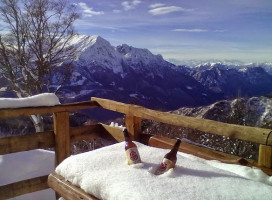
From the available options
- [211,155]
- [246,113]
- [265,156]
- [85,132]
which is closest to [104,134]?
[85,132]

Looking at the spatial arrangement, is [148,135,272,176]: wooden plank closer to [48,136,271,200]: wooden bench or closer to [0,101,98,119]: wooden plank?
[48,136,271,200]: wooden bench

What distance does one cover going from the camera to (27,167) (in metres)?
3.40

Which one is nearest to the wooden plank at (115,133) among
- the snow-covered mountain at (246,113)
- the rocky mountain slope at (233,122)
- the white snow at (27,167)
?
the white snow at (27,167)

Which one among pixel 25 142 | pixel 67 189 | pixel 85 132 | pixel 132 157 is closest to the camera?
pixel 67 189

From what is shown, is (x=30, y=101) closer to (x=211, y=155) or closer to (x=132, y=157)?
(x=132, y=157)

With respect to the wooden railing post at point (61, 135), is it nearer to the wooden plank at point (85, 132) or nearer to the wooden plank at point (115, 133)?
the wooden plank at point (85, 132)

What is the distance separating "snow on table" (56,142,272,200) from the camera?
1.28 meters

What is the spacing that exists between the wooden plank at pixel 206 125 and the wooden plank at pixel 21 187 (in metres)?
1.10

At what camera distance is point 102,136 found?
11.5 feet

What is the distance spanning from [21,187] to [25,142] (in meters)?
0.43

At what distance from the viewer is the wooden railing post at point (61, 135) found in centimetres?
302

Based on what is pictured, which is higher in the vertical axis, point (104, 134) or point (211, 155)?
point (211, 155)

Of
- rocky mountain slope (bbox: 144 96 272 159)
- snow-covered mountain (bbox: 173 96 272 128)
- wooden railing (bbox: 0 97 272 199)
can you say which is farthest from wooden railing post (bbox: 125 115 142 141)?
snow-covered mountain (bbox: 173 96 272 128)

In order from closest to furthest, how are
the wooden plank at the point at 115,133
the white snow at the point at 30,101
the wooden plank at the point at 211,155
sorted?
the wooden plank at the point at 211,155
the white snow at the point at 30,101
the wooden plank at the point at 115,133
